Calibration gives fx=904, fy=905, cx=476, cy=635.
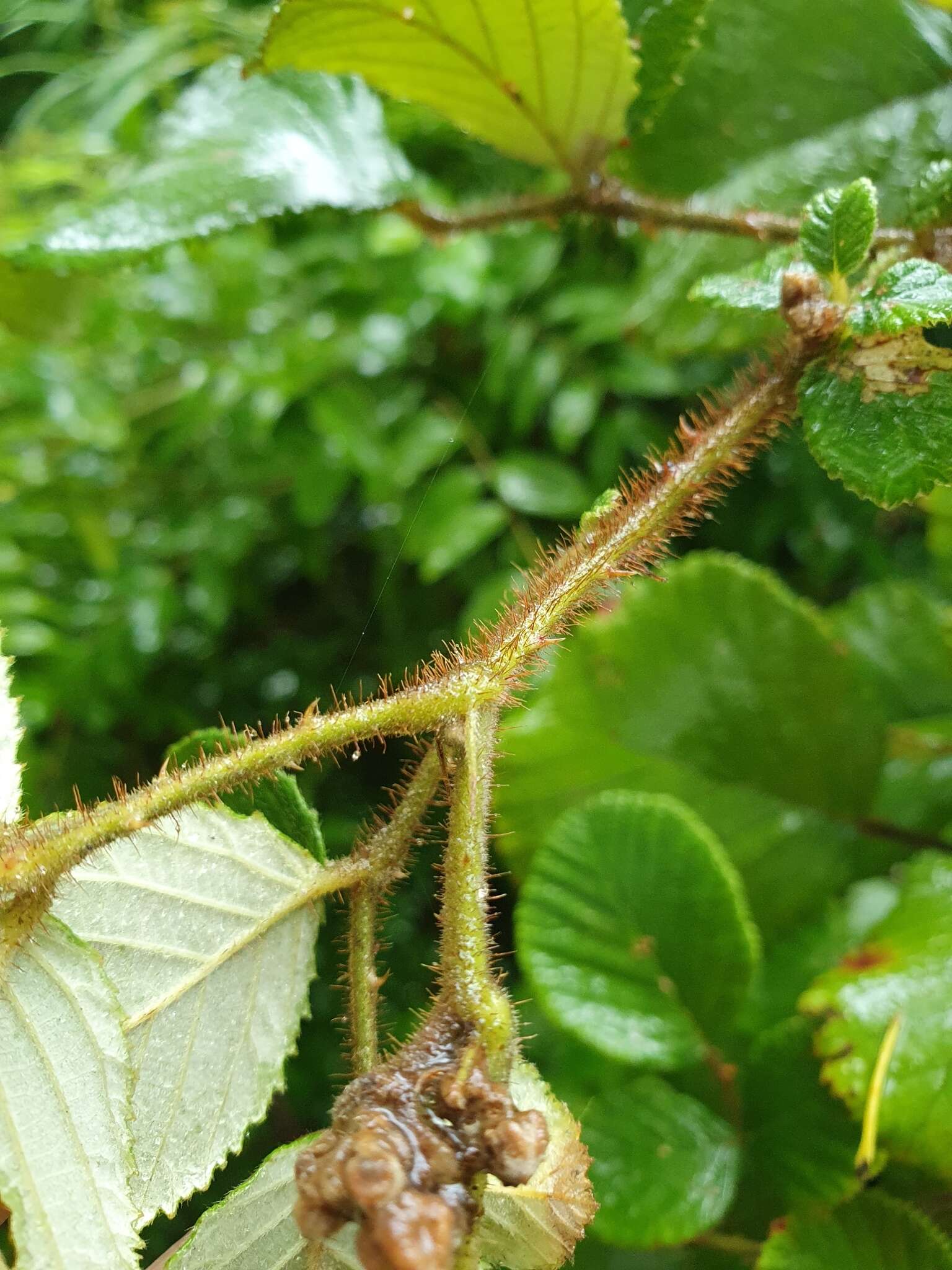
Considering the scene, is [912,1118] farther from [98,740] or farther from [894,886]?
[98,740]

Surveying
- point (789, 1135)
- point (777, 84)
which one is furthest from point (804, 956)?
point (777, 84)

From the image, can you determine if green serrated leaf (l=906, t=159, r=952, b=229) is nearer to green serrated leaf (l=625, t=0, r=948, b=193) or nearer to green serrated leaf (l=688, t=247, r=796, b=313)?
green serrated leaf (l=688, t=247, r=796, b=313)

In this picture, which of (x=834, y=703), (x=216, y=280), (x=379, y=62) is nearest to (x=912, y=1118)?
(x=834, y=703)

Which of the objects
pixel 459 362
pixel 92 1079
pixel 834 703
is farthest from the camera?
pixel 459 362

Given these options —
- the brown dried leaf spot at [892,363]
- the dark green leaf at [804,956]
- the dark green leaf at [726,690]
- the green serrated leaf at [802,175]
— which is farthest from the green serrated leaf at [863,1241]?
the green serrated leaf at [802,175]

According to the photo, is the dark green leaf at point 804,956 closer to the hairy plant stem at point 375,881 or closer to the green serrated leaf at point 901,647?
the green serrated leaf at point 901,647

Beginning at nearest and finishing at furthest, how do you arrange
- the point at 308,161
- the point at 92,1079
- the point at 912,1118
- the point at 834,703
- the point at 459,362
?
the point at 92,1079 < the point at 912,1118 < the point at 308,161 < the point at 834,703 < the point at 459,362

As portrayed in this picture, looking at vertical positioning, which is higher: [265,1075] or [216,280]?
[216,280]

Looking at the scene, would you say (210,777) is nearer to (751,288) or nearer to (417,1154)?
(417,1154)
